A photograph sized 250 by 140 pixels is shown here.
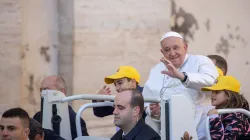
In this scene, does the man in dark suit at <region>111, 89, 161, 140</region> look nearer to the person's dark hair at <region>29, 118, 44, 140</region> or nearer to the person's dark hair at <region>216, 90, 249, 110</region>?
the person's dark hair at <region>29, 118, 44, 140</region>

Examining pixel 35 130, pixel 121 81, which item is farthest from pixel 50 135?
pixel 121 81

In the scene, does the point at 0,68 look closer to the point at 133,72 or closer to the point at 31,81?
the point at 31,81

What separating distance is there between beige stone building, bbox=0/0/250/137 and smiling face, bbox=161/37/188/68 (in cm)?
257

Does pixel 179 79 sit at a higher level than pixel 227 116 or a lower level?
higher

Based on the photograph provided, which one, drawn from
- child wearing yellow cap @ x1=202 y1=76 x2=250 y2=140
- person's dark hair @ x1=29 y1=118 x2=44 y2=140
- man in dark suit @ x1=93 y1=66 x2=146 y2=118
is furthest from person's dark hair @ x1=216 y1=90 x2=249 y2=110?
person's dark hair @ x1=29 y1=118 x2=44 y2=140

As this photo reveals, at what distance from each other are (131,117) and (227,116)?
0.84 meters

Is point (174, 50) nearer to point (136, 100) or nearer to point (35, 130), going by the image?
point (136, 100)

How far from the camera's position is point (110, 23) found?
883cm

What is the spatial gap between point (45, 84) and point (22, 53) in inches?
70.5

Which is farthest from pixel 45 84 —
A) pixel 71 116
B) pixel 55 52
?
pixel 55 52

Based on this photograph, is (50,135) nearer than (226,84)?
Yes

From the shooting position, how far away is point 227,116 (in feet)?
18.2

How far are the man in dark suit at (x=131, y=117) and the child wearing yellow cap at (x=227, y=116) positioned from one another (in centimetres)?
54

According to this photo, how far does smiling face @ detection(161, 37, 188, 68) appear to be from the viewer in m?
5.99
